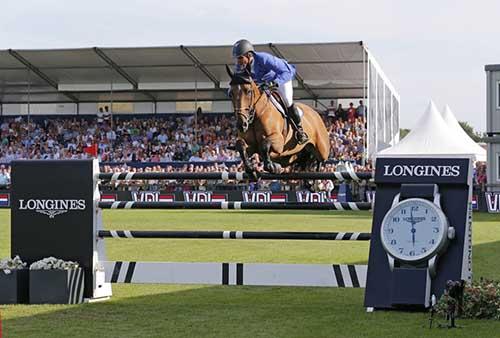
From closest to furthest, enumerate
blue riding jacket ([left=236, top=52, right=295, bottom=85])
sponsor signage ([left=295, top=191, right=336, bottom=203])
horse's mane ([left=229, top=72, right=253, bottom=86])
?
Result: horse's mane ([left=229, top=72, right=253, bottom=86]) < blue riding jacket ([left=236, top=52, right=295, bottom=85]) < sponsor signage ([left=295, top=191, right=336, bottom=203])

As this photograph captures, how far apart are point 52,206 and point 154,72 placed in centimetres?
3449

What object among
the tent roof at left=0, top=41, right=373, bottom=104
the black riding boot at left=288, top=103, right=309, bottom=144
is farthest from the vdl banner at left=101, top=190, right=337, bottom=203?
the black riding boot at left=288, top=103, right=309, bottom=144

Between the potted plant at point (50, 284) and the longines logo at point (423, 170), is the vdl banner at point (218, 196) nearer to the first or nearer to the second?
the potted plant at point (50, 284)

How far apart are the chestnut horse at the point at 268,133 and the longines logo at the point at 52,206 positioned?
1.83 metres

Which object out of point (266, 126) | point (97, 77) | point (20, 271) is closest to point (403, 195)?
point (266, 126)

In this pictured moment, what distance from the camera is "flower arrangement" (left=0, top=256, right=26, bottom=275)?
9898 mm

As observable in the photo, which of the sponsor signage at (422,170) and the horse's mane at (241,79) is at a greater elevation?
the horse's mane at (241,79)

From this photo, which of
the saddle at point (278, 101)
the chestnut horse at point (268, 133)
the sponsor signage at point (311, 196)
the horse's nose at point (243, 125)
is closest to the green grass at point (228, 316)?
the chestnut horse at point (268, 133)

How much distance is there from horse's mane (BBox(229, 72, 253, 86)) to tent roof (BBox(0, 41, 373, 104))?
26.5m

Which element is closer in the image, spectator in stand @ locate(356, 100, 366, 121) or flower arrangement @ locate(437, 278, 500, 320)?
flower arrangement @ locate(437, 278, 500, 320)

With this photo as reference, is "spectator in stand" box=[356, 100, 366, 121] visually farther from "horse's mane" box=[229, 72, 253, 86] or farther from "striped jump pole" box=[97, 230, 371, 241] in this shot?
"striped jump pole" box=[97, 230, 371, 241]

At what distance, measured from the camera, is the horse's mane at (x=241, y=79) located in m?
10.7

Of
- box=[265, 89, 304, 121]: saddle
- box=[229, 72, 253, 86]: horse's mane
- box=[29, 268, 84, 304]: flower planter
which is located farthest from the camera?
box=[265, 89, 304, 121]: saddle

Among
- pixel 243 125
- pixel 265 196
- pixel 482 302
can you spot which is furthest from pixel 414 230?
pixel 265 196
